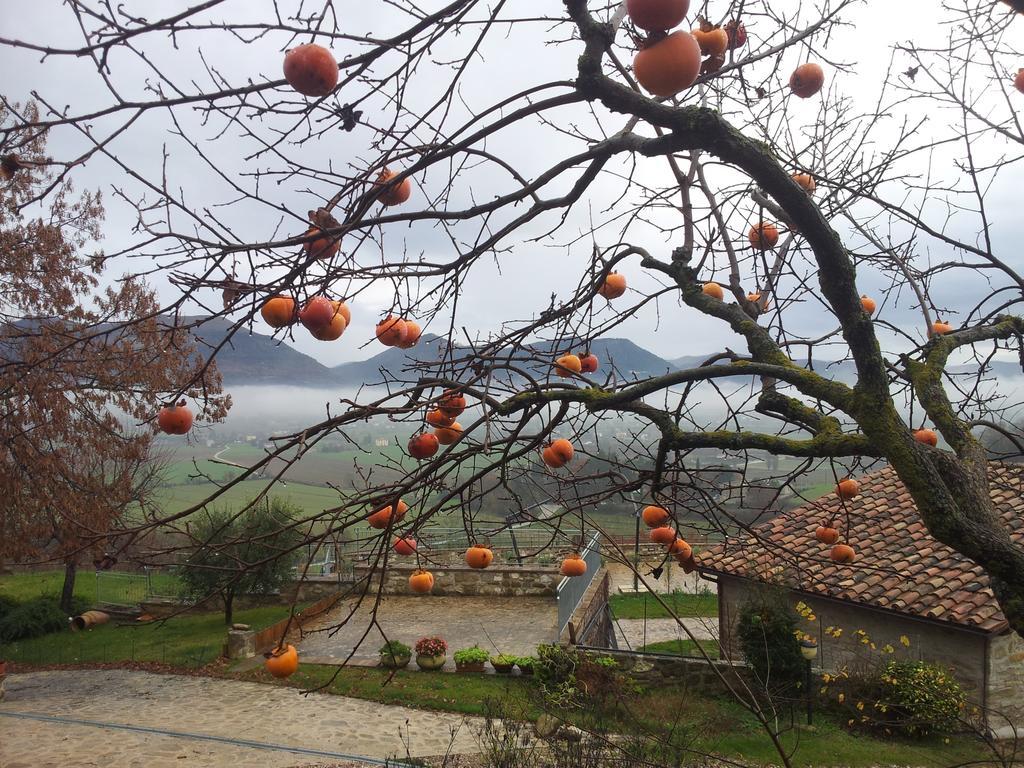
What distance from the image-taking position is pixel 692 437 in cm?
256

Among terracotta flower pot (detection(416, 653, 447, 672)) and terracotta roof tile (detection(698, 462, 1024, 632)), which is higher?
terracotta roof tile (detection(698, 462, 1024, 632))

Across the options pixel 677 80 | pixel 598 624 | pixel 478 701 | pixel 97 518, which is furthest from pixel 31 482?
pixel 677 80

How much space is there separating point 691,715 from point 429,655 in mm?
3948

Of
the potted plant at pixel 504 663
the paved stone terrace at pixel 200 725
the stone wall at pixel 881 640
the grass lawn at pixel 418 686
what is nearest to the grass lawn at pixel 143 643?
the paved stone terrace at pixel 200 725

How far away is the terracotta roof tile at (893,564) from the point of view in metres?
6.79

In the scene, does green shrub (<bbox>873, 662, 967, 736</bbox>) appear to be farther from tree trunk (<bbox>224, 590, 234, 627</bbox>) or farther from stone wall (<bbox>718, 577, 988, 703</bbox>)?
tree trunk (<bbox>224, 590, 234, 627</bbox>)

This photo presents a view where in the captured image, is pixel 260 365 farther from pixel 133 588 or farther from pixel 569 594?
pixel 569 594

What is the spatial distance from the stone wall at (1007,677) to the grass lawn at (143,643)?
933 cm

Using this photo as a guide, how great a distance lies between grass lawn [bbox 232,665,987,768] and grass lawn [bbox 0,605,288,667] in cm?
222

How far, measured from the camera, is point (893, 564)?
7.73m

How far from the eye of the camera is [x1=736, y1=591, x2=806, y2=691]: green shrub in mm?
7527

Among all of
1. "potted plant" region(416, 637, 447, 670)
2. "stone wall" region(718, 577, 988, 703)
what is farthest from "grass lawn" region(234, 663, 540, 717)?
"stone wall" region(718, 577, 988, 703)

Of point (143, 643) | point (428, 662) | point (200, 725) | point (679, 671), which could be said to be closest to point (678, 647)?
point (679, 671)

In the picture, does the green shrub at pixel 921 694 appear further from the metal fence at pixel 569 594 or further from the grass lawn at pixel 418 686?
the grass lawn at pixel 418 686
